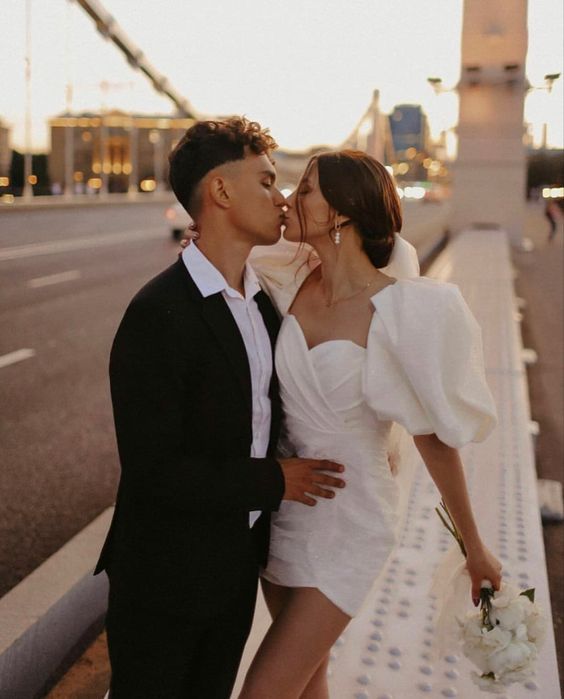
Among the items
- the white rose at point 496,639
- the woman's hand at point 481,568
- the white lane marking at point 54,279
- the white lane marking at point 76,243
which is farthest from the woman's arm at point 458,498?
the white lane marking at point 76,243

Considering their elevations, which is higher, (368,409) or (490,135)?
(490,135)

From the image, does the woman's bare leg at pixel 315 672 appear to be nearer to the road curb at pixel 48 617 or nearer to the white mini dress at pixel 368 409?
the white mini dress at pixel 368 409

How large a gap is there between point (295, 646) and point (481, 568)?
454mm

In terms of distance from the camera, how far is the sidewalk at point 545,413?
9.68 ft

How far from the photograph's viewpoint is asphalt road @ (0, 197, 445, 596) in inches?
169

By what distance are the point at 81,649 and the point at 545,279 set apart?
1584cm

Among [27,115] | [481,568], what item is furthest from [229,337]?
[27,115]

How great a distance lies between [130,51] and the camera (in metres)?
40.2

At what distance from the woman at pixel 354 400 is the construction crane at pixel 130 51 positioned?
127ft

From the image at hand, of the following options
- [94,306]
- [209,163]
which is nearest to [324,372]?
[209,163]

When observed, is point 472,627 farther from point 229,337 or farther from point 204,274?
point 204,274

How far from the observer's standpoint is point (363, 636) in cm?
250

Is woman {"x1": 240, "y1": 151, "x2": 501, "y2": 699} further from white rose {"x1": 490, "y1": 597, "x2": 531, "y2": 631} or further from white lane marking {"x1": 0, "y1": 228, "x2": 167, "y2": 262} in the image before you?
white lane marking {"x1": 0, "y1": 228, "x2": 167, "y2": 262}

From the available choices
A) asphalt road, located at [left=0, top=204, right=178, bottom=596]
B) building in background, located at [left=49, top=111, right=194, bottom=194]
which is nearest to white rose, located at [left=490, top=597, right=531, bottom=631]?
asphalt road, located at [left=0, top=204, right=178, bottom=596]
